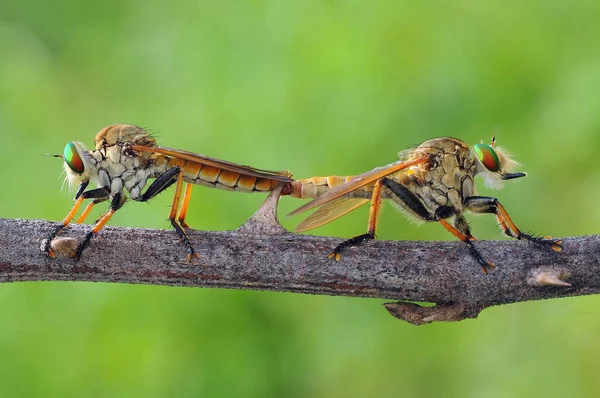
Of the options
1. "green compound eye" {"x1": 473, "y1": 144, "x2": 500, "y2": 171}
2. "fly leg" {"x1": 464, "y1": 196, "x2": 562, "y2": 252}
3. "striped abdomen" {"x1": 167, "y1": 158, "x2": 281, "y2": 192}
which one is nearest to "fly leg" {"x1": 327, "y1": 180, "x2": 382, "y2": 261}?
"fly leg" {"x1": 464, "y1": 196, "x2": 562, "y2": 252}

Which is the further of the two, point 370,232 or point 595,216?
point 595,216

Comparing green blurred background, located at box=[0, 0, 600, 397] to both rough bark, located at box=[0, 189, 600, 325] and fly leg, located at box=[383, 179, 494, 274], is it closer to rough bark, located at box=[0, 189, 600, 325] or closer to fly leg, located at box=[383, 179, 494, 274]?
fly leg, located at box=[383, 179, 494, 274]

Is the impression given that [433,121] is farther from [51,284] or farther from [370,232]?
[51,284]

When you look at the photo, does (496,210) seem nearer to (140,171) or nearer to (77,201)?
(140,171)

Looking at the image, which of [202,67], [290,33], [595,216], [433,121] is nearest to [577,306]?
[595,216]

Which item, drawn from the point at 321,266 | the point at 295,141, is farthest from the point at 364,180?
the point at 295,141

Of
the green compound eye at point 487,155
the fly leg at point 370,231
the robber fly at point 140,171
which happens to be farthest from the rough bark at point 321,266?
the green compound eye at point 487,155
